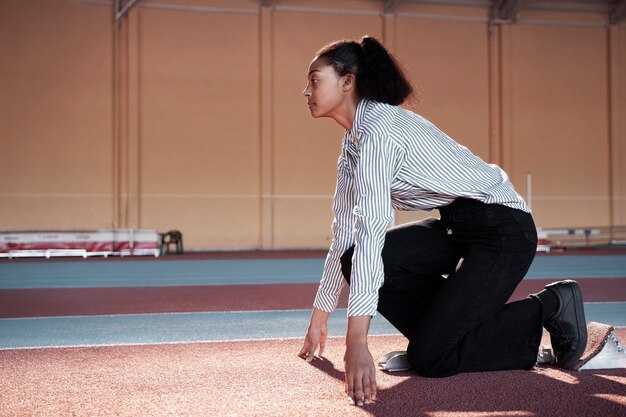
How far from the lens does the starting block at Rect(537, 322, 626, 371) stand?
296 centimetres

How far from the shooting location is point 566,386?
2.67 metres

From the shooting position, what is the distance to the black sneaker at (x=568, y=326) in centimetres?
294

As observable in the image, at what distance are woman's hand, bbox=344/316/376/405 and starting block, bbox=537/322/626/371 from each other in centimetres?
109

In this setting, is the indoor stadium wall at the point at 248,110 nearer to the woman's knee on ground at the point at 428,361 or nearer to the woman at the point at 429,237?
the woman at the point at 429,237

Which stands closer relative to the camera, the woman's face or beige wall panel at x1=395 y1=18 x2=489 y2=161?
the woman's face

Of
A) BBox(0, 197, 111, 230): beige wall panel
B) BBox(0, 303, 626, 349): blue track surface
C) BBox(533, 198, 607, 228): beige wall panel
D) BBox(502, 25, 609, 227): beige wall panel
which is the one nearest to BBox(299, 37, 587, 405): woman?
BBox(0, 303, 626, 349): blue track surface

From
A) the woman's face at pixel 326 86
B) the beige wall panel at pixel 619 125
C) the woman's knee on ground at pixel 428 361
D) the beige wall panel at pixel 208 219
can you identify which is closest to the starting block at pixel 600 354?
the woman's knee on ground at pixel 428 361

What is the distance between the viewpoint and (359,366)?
230cm

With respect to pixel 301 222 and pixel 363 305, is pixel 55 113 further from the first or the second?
pixel 363 305

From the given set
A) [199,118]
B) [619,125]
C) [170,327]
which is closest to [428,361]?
[170,327]

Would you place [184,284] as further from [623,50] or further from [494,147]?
[623,50]

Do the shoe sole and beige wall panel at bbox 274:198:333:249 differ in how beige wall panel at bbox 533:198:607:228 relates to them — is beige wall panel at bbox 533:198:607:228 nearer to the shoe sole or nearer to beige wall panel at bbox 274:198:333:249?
beige wall panel at bbox 274:198:333:249

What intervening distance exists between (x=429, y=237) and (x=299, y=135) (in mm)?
15731

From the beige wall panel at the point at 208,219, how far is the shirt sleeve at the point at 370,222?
1581cm
